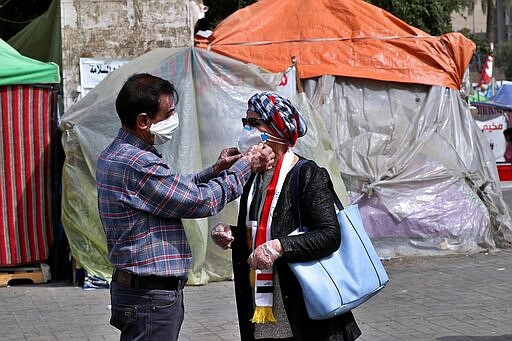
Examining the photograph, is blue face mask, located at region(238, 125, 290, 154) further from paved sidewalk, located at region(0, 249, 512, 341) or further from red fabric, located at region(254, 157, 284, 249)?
paved sidewalk, located at region(0, 249, 512, 341)

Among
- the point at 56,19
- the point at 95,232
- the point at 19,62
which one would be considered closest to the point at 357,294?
the point at 95,232

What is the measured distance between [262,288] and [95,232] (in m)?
5.34

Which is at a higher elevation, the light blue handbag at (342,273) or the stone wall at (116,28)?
the stone wall at (116,28)

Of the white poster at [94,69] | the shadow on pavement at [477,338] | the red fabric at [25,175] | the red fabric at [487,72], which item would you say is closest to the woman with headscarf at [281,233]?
the shadow on pavement at [477,338]

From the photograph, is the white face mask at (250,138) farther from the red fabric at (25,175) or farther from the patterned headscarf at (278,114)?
the red fabric at (25,175)

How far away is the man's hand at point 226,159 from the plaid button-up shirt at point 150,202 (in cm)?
14

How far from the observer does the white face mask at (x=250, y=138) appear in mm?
3795

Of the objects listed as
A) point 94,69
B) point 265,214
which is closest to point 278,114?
point 265,214

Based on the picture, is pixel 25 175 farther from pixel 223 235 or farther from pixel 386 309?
pixel 223 235

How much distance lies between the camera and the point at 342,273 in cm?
370

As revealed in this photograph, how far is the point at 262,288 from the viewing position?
379 centimetres

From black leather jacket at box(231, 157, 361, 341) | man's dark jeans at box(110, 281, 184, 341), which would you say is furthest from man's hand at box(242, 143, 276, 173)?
man's dark jeans at box(110, 281, 184, 341)

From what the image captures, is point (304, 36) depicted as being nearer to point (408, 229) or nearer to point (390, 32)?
point (390, 32)

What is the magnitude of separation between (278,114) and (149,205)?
0.65 m
